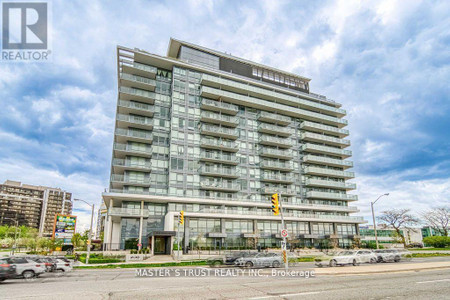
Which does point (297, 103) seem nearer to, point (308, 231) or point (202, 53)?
point (202, 53)

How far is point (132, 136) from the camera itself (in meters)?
53.4

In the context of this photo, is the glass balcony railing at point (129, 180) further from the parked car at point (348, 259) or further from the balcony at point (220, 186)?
the parked car at point (348, 259)

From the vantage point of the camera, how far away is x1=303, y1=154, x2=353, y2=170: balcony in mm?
68875

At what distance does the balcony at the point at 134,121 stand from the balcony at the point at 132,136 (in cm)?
116

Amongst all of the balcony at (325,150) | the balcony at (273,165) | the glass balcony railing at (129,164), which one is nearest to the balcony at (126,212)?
the glass balcony railing at (129,164)

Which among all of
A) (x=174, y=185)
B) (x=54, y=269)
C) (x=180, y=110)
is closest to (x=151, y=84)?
(x=180, y=110)

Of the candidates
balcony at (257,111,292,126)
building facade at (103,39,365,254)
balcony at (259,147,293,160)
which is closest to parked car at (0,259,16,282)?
building facade at (103,39,365,254)

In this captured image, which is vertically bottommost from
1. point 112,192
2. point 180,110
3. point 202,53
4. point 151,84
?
point 112,192

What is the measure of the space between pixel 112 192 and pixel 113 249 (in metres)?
9.24

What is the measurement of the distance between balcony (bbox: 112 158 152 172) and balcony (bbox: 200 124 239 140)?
12759 mm

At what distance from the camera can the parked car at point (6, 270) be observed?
17.5 meters

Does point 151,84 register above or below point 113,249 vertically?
above

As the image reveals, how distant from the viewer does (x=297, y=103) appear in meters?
72.2

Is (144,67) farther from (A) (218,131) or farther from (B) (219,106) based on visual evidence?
(A) (218,131)
